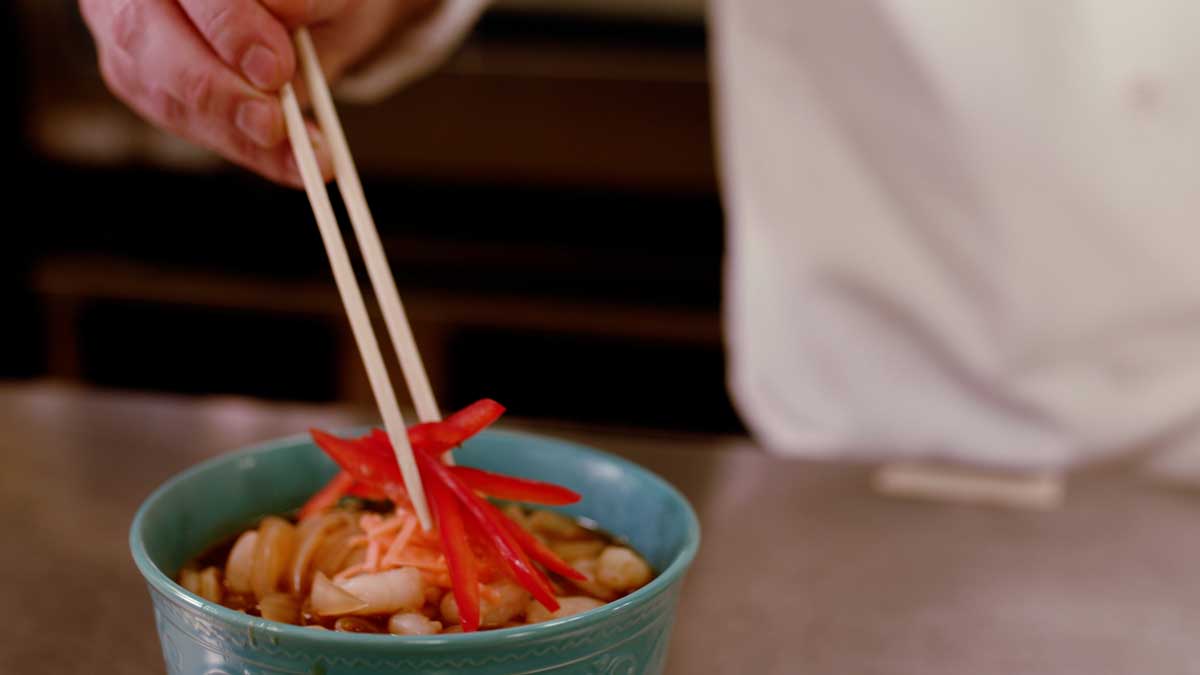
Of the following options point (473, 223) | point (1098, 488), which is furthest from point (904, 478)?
point (473, 223)

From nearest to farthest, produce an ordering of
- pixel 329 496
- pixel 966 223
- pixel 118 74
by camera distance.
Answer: pixel 329 496
pixel 118 74
pixel 966 223

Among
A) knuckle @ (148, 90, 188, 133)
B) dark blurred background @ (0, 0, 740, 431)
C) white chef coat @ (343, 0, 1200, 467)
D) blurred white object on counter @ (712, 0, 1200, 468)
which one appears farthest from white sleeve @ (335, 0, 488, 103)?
dark blurred background @ (0, 0, 740, 431)

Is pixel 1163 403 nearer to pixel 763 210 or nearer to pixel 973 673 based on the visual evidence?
pixel 763 210

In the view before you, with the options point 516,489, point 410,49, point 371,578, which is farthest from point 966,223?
point 371,578

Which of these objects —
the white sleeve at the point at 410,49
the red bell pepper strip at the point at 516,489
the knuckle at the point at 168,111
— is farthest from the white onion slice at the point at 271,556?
the white sleeve at the point at 410,49

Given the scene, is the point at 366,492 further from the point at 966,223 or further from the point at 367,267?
the point at 966,223

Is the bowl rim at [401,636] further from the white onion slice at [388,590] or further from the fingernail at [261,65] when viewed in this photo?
the fingernail at [261,65]
